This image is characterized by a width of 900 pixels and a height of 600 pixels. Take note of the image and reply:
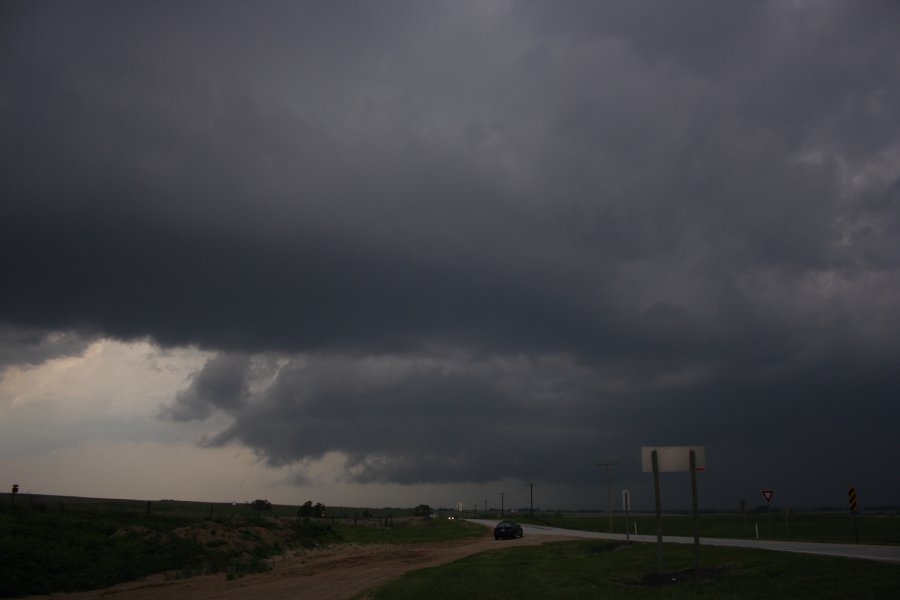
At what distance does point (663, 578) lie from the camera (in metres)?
19.9

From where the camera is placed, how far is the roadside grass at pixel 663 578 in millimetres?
16172

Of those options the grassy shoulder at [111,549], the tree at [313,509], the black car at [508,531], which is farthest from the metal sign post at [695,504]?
the tree at [313,509]

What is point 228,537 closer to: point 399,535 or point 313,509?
point 399,535

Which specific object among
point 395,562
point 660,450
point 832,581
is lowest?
point 395,562

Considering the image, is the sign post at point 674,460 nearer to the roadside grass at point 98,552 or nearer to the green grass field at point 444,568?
the green grass field at point 444,568

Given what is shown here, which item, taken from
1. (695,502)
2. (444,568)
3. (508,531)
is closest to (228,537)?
(444,568)

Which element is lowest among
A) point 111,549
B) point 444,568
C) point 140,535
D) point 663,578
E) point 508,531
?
point 508,531

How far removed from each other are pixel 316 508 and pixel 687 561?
8334 cm

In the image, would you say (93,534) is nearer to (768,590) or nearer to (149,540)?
(149,540)

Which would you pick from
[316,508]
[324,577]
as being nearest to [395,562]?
[324,577]

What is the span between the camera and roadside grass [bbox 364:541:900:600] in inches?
637

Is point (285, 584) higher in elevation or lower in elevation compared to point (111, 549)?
lower

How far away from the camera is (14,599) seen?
73.4ft

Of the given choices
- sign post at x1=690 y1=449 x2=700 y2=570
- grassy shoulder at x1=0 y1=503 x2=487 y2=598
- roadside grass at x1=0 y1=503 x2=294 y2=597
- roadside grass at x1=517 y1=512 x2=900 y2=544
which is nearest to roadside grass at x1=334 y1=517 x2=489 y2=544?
grassy shoulder at x1=0 y1=503 x2=487 y2=598
